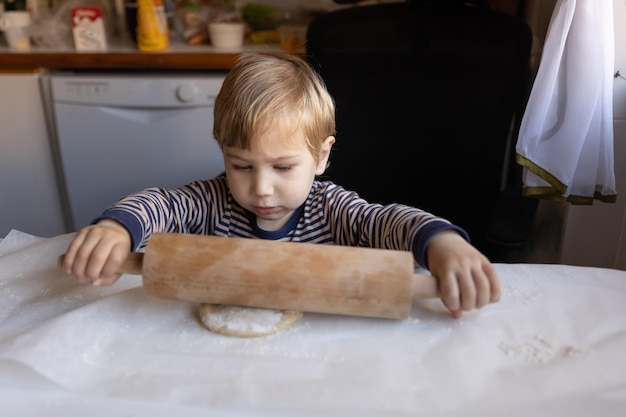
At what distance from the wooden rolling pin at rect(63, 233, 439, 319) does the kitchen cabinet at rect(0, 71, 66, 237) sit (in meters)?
1.44

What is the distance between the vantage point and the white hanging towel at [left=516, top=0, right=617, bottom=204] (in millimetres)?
992

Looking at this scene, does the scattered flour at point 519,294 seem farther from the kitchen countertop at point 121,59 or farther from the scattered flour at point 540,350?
the kitchen countertop at point 121,59

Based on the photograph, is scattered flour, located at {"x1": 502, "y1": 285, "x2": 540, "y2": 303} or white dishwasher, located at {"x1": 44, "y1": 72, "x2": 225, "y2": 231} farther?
white dishwasher, located at {"x1": 44, "y1": 72, "x2": 225, "y2": 231}

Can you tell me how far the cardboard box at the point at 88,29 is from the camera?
1.85 metres

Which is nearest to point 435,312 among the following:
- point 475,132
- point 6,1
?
point 475,132

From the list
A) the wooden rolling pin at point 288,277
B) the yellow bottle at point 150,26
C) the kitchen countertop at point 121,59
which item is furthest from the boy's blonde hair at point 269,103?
the yellow bottle at point 150,26

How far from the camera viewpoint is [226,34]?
6.19 feet

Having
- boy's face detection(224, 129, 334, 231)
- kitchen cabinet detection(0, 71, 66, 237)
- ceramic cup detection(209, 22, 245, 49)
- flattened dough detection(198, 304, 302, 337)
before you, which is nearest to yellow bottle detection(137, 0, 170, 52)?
ceramic cup detection(209, 22, 245, 49)

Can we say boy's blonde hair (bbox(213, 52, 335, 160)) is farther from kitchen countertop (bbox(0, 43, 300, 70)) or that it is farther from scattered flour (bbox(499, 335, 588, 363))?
kitchen countertop (bbox(0, 43, 300, 70))

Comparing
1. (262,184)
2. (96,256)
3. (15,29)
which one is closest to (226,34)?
(15,29)

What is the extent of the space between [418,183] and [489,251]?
0.35 m

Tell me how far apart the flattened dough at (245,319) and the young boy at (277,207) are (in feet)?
0.40

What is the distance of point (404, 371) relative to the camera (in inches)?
22.8

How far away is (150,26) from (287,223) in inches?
44.6
